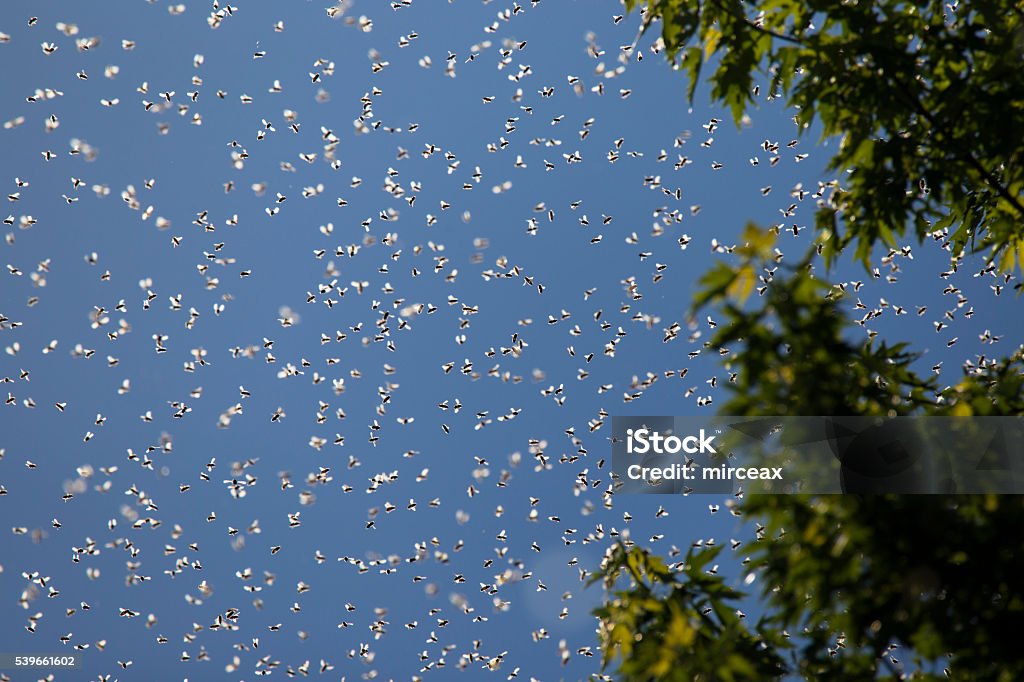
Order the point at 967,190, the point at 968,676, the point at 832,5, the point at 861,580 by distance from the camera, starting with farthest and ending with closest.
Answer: the point at 967,190 < the point at 832,5 < the point at 968,676 < the point at 861,580

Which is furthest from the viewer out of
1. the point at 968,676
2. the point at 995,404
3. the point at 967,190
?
the point at 967,190

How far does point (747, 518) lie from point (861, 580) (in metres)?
0.57

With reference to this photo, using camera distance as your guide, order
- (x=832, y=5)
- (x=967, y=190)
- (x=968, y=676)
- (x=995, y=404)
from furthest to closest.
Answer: (x=967, y=190)
(x=832, y=5)
(x=995, y=404)
(x=968, y=676)

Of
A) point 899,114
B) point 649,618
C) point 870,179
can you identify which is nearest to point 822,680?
point 649,618

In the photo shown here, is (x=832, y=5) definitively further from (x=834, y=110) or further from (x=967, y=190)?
(x=967, y=190)

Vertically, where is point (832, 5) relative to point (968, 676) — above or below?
above

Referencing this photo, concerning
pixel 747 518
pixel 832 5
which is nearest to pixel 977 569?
pixel 747 518

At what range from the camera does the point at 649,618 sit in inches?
169

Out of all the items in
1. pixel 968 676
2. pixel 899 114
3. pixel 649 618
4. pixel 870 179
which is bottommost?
pixel 968 676

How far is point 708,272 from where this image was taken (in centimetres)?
338

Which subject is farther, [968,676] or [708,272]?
[968,676]

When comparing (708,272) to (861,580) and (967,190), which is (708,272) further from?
(967,190)

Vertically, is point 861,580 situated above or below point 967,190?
below

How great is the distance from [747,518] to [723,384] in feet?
2.34
